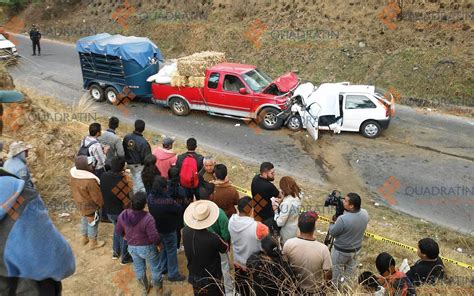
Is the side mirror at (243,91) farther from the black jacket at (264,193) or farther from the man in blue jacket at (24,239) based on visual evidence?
the man in blue jacket at (24,239)

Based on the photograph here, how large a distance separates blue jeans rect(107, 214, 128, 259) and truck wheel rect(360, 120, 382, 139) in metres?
7.97

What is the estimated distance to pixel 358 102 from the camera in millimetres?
11555

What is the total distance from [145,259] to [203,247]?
1.25 meters

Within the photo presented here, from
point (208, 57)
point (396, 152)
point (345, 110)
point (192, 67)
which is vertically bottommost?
point (396, 152)

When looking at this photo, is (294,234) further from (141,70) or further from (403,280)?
(141,70)

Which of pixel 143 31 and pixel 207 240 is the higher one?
pixel 143 31

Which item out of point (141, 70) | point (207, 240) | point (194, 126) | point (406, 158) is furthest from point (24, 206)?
point (141, 70)

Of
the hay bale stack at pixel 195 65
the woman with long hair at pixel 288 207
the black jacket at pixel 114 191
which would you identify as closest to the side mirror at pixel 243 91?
the hay bale stack at pixel 195 65

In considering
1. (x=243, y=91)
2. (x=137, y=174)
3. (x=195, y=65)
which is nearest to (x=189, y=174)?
(x=137, y=174)

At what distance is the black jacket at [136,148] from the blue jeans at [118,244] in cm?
170

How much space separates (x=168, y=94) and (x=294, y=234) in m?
9.19

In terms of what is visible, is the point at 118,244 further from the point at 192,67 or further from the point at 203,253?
the point at 192,67

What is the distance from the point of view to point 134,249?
524 cm

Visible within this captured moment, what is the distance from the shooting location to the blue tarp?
13648mm
